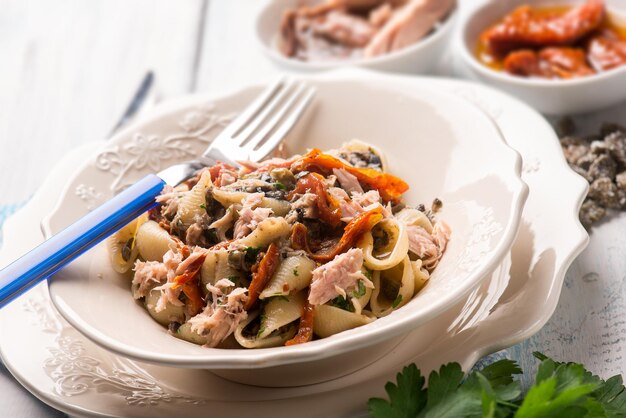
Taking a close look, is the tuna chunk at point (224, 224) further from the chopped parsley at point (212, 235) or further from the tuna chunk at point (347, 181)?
the tuna chunk at point (347, 181)

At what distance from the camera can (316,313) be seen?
3.01 metres

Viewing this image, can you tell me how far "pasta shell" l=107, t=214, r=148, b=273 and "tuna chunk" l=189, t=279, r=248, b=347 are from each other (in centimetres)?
58

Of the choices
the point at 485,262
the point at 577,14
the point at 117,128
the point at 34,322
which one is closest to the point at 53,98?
the point at 117,128

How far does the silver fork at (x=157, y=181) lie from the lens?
9.85 ft

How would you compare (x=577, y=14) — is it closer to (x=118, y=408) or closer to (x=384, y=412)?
(x=384, y=412)

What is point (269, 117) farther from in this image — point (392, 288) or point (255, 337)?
point (255, 337)

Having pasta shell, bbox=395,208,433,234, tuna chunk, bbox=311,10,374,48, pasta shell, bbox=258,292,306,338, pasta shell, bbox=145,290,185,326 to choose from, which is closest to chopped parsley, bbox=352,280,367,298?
pasta shell, bbox=258,292,306,338

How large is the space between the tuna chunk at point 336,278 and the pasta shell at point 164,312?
0.58 m

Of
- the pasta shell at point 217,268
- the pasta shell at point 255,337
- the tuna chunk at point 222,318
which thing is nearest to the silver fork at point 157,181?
the pasta shell at point 217,268

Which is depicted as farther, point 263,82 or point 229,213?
point 263,82

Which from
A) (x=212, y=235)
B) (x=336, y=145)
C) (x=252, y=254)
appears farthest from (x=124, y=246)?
(x=336, y=145)

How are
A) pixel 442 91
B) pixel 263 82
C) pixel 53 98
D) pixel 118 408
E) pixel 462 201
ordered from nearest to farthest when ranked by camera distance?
pixel 118 408 < pixel 462 201 < pixel 442 91 < pixel 263 82 < pixel 53 98

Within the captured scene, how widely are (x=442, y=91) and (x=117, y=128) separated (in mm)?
2398

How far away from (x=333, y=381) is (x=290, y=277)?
44 centimetres
